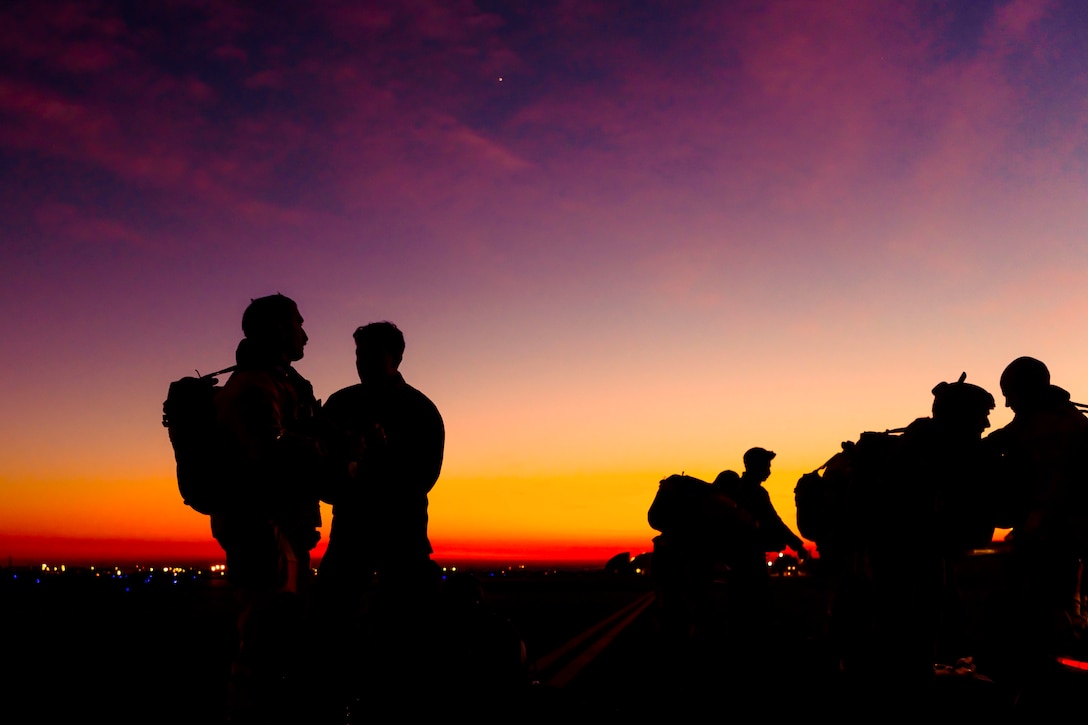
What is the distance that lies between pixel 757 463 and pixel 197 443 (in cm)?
623

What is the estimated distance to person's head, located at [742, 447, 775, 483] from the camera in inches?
347

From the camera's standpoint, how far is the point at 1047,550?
541cm

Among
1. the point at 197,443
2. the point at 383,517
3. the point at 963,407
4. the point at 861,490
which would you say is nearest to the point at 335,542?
the point at 383,517

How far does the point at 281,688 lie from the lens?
12.3ft

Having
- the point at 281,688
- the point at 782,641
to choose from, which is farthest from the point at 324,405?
the point at 782,641

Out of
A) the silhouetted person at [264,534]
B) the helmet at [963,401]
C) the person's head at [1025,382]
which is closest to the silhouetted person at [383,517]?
the silhouetted person at [264,534]

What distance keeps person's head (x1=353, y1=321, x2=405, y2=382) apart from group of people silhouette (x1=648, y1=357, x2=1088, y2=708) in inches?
99.2

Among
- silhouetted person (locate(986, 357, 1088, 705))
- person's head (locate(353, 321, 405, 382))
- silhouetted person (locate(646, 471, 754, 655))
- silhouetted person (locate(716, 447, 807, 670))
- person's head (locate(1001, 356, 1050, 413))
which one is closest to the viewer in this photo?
person's head (locate(353, 321, 405, 382))

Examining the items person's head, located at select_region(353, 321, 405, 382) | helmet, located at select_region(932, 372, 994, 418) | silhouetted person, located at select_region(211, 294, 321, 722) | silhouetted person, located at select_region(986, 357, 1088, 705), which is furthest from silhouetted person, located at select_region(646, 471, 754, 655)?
silhouetted person, located at select_region(211, 294, 321, 722)

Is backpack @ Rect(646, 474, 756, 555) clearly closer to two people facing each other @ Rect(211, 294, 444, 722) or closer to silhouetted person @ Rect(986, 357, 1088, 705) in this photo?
silhouetted person @ Rect(986, 357, 1088, 705)

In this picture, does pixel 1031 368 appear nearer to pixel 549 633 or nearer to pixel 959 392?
pixel 959 392

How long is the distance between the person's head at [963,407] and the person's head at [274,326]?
3166 mm

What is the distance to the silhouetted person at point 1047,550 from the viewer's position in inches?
210

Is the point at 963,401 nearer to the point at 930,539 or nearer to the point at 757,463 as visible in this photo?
the point at 930,539
